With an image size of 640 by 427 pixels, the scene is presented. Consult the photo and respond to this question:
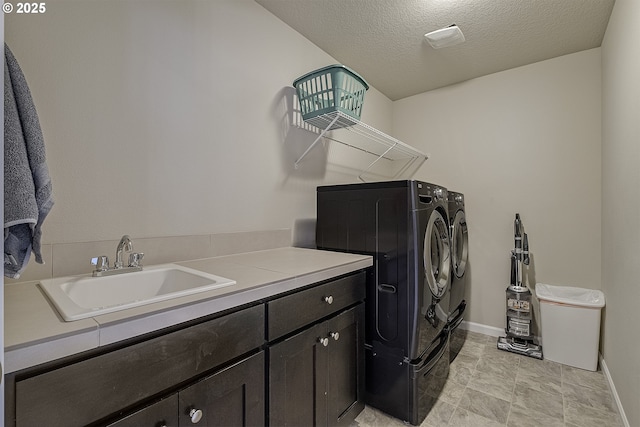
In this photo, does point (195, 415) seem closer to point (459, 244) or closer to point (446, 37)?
point (459, 244)

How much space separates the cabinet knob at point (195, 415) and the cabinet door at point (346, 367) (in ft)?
2.12

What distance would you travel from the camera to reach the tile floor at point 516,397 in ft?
5.53

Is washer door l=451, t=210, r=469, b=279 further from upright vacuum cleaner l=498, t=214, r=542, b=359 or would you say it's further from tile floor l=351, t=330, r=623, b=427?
tile floor l=351, t=330, r=623, b=427

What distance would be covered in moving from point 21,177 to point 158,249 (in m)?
0.72

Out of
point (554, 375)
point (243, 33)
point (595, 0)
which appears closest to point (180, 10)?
point (243, 33)

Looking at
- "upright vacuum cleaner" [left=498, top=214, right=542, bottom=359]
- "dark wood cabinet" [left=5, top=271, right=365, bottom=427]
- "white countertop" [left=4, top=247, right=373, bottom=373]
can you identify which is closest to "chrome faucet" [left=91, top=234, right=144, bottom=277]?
"white countertop" [left=4, top=247, right=373, bottom=373]

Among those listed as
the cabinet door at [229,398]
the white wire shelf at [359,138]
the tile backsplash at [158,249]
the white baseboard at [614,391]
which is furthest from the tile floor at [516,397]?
the white wire shelf at [359,138]

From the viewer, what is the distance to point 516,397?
6.24 ft

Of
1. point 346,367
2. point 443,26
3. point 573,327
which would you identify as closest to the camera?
point 346,367

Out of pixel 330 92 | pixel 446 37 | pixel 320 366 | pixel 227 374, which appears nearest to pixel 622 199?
pixel 446 37

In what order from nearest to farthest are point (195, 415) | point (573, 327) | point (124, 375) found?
point (124, 375)
point (195, 415)
point (573, 327)

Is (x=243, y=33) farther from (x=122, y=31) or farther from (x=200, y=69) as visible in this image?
(x=122, y=31)

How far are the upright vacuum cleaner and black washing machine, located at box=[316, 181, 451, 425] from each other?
3.39 ft

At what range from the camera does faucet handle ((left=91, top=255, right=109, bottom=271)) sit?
114 centimetres
